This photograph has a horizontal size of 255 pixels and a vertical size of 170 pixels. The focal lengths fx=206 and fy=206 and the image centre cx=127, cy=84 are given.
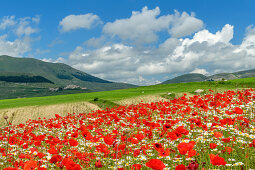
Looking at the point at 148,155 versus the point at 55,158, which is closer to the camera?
the point at 55,158

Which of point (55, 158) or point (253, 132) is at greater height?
point (55, 158)

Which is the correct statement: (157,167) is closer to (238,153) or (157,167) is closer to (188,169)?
(188,169)

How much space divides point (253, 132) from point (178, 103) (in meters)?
5.72

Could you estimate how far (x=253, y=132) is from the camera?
21.0 ft

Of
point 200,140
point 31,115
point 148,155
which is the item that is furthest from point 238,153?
point 31,115

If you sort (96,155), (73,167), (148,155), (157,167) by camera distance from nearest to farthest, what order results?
(157,167) < (73,167) < (148,155) < (96,155)

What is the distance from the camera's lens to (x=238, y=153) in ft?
17.5

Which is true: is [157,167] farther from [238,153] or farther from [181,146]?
[238,153]

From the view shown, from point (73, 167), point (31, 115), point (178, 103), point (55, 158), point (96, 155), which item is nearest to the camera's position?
point (73, 167)

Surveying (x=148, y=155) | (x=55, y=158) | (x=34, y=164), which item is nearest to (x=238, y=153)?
(x=148, y=155)

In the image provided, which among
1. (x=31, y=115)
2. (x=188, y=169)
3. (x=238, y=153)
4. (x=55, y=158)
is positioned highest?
(x=188, y=169)

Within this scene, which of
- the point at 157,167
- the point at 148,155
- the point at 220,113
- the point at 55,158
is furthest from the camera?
the point at 220,113

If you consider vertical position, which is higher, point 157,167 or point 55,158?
point 157,167

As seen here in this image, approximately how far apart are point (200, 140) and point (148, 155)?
1782 millimetres
